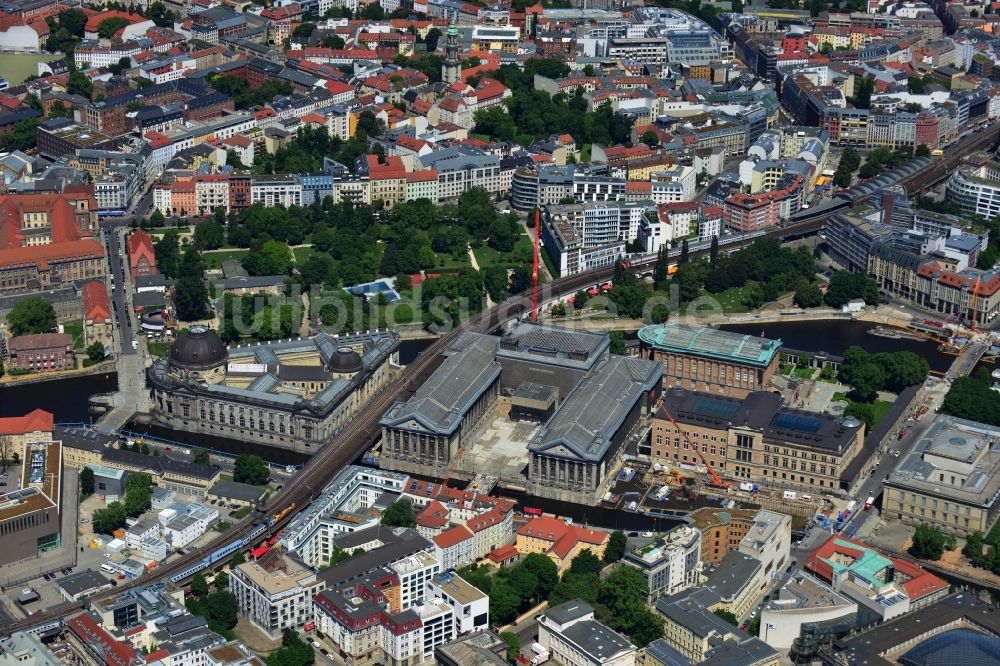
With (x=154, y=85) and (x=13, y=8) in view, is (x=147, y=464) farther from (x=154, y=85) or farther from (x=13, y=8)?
(x=13, y=8)

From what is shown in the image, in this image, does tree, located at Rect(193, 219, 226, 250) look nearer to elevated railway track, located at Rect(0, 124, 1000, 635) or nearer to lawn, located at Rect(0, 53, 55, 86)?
elevated railway track, located at Rect(0, 124, 1000, 635)

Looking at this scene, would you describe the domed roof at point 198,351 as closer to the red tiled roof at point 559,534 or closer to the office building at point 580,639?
the red tiled roof at point 559,534

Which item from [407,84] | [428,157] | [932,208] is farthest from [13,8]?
[932,208]

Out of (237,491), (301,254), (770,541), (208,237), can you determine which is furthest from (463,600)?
(208,237)

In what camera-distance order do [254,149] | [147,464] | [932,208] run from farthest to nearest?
[254,149] < [932,208] < [147,464]

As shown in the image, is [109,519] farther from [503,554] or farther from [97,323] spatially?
→ [97,323]

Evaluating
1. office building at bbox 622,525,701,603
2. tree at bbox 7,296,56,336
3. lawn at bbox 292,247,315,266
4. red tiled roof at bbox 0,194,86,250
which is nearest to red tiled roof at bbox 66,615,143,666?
office building at bbox 622,525,701,603
